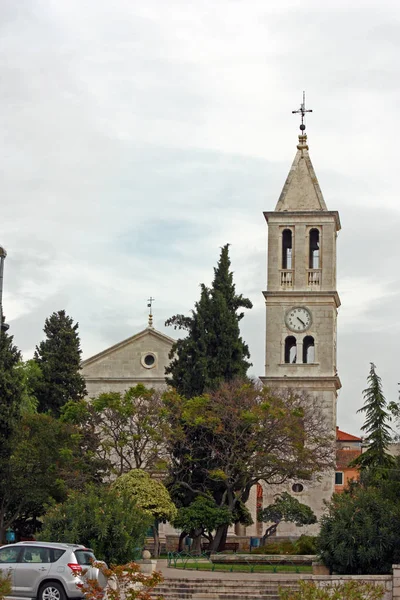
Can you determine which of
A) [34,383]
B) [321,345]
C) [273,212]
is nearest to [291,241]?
[273,212]

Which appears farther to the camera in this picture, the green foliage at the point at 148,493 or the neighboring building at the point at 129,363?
the neighboring building at the point at 129,363

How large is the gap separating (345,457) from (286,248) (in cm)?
A: 2690

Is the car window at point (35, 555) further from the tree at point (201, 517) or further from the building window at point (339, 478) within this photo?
the building window at point (339, 478)

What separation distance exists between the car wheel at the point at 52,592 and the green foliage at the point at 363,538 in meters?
11.8

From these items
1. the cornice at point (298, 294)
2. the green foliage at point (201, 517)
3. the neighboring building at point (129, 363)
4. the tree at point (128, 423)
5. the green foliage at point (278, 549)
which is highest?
the cornice at point (298, 294)

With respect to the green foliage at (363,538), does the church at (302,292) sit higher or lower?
higher

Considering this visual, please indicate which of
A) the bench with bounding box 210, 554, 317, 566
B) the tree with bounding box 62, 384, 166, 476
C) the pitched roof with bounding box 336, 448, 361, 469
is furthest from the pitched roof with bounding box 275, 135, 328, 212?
the bench with bounding box 210, 554, 317, 566

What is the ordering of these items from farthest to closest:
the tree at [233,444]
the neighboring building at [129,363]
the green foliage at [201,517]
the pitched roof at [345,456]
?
the pitched roof at [345,456], the neighboring building at [129,363], the tree at [233,444], the green foliage at [201,517]

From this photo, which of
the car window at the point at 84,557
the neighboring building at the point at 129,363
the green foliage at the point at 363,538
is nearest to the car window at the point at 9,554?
the car window at the point at 84,557

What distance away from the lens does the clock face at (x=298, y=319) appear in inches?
2498

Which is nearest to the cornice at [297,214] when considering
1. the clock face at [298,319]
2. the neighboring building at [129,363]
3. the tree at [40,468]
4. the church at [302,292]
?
the church at [302,292]

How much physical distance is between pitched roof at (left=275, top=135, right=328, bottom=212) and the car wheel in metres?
42.3

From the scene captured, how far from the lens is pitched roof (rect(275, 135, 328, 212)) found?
64.5 m

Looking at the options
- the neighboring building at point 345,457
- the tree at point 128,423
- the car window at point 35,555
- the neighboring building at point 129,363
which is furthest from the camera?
the neighboring building at point 345,457
